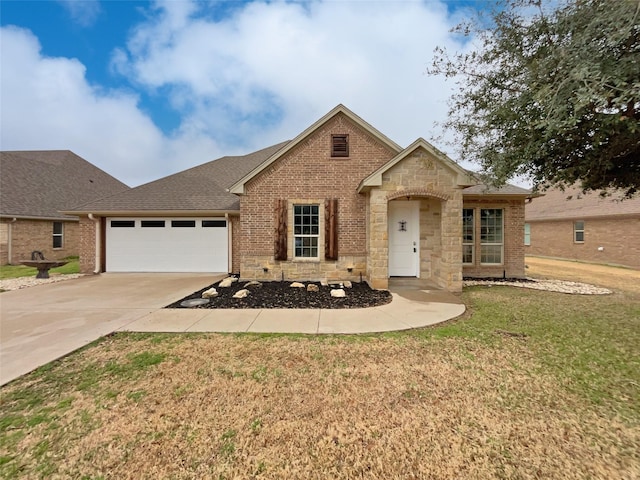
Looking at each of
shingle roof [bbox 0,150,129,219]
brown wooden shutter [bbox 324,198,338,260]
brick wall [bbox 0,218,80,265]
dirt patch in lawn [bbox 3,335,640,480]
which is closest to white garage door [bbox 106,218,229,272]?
brown wooden shutter [bbox 324,198,338,260]

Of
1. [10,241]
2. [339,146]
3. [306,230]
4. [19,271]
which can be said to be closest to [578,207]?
[339,146]

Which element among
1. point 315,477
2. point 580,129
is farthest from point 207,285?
point 580,129

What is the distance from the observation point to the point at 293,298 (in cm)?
759

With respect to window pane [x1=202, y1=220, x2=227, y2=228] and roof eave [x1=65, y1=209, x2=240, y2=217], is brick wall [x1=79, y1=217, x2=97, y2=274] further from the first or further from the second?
window pane [x1=202, y1=220, x2=227, y2=228]

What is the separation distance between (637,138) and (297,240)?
8.36 m

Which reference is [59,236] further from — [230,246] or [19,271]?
[230,246]

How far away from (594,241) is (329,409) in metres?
20.8

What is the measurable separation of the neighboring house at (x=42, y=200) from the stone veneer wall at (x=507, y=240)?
1749 cm

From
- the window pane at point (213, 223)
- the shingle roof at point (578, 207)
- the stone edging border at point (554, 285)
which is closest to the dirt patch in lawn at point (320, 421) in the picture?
the stone edging border at point (554, 285)

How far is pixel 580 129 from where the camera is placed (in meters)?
4.84

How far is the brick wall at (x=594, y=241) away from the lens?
14.2m

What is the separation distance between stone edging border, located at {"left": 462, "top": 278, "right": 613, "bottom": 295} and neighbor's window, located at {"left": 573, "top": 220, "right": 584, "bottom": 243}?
9.55 metres

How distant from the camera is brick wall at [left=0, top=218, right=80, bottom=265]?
13.6m

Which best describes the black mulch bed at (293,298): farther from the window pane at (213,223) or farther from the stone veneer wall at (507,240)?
the stone veneer wall at (507,240)
